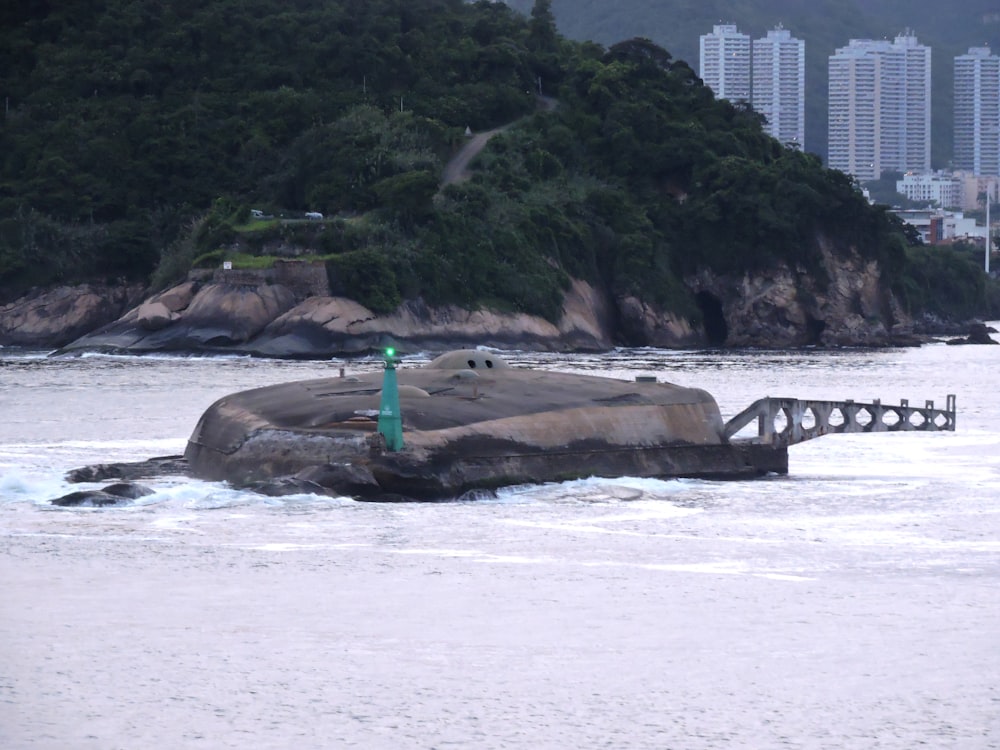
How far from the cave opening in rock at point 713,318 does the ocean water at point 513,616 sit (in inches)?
4078

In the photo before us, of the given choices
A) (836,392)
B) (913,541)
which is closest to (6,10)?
(836,392)

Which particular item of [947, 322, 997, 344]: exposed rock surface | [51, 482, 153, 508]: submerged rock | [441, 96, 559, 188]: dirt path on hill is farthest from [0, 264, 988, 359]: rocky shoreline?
[51, 482, 153, 508]: submerged rock

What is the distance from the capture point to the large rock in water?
1346 inches

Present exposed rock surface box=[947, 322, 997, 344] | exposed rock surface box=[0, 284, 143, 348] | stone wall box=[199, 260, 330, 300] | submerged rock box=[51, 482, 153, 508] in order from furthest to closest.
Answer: exposed rock surface box=[947, 322, 997, 344], exposed rock surface box=[0, 284, 143, 348], stone wall box=[199, 260, 330, 300], submerged rock box=[51, 482, 153, 508]

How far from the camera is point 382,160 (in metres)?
138

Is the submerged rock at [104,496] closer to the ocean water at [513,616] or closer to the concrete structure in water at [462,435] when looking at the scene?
the ocean water at [513,616]

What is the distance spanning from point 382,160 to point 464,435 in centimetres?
10434

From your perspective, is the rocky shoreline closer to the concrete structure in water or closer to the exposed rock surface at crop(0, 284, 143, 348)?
the exposed rock surface at crop(0, 284, 143, 348)

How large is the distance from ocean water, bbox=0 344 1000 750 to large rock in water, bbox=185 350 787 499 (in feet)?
2.17

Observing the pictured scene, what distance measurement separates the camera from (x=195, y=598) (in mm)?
24875

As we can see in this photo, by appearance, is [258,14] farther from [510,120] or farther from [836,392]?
[836,392]

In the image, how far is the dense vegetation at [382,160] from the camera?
132 m

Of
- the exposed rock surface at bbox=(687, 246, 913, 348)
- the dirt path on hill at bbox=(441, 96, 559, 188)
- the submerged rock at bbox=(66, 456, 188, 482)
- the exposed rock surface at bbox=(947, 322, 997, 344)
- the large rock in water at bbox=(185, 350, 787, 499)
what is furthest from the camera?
the exposed rock surface at bbox=(947, 322, 997, 344)

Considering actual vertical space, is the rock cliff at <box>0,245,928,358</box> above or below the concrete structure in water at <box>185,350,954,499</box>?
above
